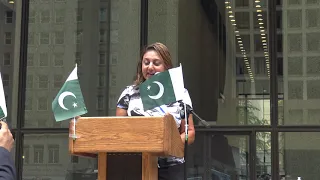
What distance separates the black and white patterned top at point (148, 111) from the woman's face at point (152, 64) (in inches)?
6.4

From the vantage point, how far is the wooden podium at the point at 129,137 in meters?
2.81

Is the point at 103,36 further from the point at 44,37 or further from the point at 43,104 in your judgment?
the point at 43,104

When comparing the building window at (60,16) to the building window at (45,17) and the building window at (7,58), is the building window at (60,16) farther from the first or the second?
the building window at (7,58)

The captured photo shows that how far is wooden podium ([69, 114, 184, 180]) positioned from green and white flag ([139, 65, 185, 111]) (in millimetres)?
176

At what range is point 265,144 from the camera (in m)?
7.45

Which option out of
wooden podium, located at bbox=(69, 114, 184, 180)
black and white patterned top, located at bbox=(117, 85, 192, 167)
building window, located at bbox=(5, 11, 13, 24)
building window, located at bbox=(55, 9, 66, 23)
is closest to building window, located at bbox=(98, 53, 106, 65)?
building window, located at bbox=(55, 9, 66, 23)

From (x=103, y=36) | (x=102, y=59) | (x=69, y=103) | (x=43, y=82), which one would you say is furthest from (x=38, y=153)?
(x=69, y=103)

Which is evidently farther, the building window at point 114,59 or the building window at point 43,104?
the building window at point 43,104

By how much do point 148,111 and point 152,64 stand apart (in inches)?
11.9

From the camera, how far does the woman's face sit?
338 centimetres

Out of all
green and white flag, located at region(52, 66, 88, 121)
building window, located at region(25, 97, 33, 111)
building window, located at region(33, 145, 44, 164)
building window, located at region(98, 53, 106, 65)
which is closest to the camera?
green and white flag, located at region(52, 66, 88, 121)

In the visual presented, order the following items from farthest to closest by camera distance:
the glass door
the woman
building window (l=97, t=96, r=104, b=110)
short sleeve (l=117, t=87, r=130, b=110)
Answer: building window (l=97, t=96, r=104, b=110) → the glass door → short sleeve (l=117, t=87, r=130, b=110) → the woman

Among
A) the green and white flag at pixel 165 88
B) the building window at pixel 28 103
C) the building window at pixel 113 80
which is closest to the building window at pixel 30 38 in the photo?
the building window at pixel 28 103

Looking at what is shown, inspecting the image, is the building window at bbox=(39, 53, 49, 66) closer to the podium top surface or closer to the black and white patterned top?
the black and white patterned top
